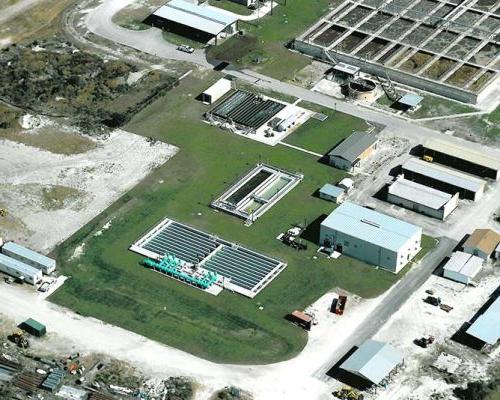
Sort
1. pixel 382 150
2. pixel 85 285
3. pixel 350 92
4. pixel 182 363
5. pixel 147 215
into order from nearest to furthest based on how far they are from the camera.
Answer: pixel 182 363
pixel 85 285
pixel 147 215
pixel 382 150
pixel 350 92

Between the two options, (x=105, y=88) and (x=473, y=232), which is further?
(x=105, y=88)

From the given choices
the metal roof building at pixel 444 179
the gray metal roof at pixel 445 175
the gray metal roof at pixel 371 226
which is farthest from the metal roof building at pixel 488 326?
the gray metal roof at pixel 445 175

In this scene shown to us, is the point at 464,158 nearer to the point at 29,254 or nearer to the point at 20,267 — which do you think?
the point at 29,254

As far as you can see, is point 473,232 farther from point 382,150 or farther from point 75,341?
point 75,341

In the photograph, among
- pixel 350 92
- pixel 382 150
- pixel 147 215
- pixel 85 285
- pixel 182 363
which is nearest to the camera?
pixel 182 363

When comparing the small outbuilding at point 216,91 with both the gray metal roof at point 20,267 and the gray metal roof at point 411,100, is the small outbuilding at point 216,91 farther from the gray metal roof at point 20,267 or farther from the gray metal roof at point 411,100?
the gray metal roof at point 20,267

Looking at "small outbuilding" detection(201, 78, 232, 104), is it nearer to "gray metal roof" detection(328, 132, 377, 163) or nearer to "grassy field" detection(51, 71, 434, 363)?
"grassy field" detection(51, 71, 434, 363)

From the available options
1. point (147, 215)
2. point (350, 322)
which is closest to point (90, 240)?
point (147, 215)
